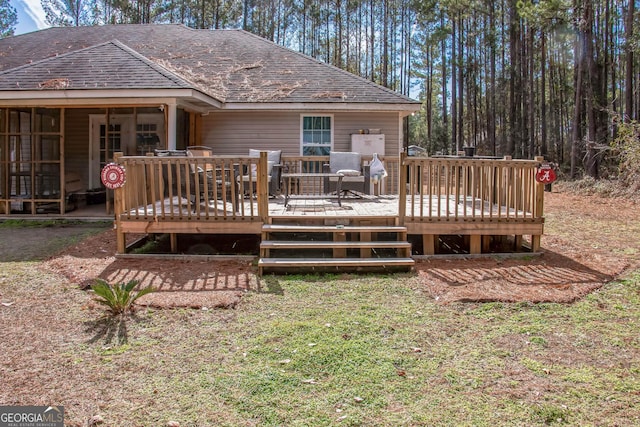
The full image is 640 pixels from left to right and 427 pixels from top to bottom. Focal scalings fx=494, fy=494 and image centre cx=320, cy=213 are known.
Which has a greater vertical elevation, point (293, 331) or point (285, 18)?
point (285, 18)

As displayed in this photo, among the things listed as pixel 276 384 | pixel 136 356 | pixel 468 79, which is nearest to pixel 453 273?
pixel 276 384

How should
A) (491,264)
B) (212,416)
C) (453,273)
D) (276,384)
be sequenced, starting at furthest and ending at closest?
(491,264), (453,273), (276,384), (212,416)

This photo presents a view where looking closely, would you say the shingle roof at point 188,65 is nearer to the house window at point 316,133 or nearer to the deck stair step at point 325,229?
the house window at point 316,133

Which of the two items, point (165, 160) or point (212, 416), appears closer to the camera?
point (212, 416)

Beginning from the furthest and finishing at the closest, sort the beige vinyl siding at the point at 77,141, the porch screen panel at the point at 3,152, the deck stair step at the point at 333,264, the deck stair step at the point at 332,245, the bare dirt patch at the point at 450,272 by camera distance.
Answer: the beige vinyl siding at the point at 77,141 → the porch screen panel at the point at 3,152 → the deck stair step at the point at 332,245 → the deck stair step at the point at 333,264 → the bare dirt patch at the point at 450,272

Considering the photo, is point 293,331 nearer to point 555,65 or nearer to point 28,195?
point 28,195

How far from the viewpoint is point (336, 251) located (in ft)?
20.0

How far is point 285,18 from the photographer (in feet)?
108

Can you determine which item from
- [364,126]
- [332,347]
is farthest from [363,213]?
[364,126]

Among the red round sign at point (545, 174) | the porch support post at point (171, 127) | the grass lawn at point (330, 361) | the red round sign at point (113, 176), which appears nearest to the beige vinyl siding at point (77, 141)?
the porch support post at point (171, 127)

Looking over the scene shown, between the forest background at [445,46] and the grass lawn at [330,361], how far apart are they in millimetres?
21077

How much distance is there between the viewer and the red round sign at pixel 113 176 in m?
6.04

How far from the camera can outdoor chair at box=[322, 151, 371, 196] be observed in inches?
348

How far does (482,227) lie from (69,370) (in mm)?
4993
